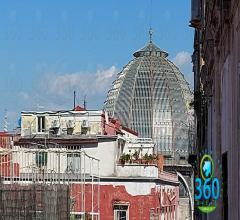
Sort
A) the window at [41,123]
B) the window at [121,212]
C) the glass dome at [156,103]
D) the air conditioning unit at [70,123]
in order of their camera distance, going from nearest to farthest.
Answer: the window at [121,212] → the air conditioning unit at [70,123] → the window at [41,123] → the glass dome at [156,103]

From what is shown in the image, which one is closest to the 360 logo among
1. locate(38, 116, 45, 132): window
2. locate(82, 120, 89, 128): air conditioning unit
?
locate(82, 120, 89, 128): air conditioning unit

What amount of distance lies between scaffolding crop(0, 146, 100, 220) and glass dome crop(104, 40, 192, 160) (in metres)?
36.2

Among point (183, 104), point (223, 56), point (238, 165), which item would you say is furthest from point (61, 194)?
point (183, 104)

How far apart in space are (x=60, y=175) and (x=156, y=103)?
43.3 metres

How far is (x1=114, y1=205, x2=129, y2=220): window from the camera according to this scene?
39500 millimetres

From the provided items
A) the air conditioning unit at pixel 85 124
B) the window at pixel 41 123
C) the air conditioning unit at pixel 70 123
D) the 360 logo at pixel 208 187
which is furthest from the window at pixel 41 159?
the 360 logo at pixel 208 187

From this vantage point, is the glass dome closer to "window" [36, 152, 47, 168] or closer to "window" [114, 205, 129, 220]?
"window" [114, 205, 129, 220]

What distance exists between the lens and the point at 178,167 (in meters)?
71.7

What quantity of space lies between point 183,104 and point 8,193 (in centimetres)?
5640

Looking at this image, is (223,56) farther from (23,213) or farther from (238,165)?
(23,213)

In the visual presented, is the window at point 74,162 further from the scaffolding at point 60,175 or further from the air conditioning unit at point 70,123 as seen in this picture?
the air conditioning unit at point 70,123

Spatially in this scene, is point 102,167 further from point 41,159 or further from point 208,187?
point 208,187

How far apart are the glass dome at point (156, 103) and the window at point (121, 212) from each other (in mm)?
35363

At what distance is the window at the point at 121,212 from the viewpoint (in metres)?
39.5
